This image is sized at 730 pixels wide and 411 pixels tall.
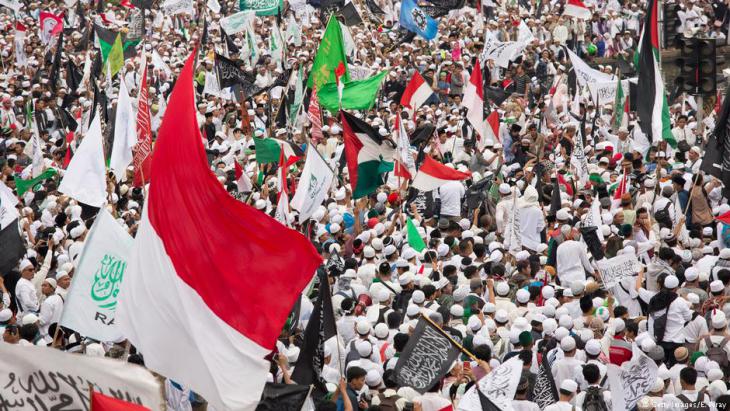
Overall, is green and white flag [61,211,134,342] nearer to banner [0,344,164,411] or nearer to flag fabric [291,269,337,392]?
flag fabric [291,269,337,392]

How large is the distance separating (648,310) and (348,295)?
9.50 feet

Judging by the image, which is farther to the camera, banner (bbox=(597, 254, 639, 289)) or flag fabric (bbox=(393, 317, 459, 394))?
banner (bbox=(597, 254, 639, 289))

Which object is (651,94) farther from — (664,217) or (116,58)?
(116,58)

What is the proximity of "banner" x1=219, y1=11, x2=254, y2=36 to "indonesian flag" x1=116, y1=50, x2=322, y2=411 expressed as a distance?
58.2 ft

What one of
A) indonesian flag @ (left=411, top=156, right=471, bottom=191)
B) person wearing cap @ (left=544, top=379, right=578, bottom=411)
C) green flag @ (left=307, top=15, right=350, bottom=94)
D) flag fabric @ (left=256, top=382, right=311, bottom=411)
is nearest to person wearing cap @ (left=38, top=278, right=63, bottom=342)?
flag fabric @ (left=256, top=382, right=311, bottom=411)

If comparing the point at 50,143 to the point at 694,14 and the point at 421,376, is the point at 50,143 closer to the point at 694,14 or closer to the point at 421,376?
the point at 421,376

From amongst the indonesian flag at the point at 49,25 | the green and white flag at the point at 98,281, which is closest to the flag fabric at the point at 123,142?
the green and white flag at the point at 98,281

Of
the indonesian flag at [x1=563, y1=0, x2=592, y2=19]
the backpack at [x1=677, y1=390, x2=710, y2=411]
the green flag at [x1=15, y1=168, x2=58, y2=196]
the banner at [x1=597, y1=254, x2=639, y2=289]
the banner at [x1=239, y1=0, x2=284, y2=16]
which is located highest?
the backpack at [x1=677, y1=390, x2=710, y2=411]

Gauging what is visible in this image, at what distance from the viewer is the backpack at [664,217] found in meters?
13.8

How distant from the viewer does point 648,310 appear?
35.2ft

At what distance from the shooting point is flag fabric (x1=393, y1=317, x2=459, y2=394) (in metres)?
8.37

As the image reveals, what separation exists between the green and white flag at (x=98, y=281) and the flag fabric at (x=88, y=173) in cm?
359

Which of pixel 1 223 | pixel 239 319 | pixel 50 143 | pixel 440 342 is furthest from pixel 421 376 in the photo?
pixel 50 143

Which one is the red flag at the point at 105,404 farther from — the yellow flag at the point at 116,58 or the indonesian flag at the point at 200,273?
the yellow flag at the point at 116,58
